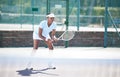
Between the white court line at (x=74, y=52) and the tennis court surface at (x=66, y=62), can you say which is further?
the white court line at (x=74, y=52)

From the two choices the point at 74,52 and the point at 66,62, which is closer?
the point at 66,62

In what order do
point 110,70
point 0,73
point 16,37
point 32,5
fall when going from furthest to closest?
point 32,5 → point 16,37 → point 110,70 → point 0,73

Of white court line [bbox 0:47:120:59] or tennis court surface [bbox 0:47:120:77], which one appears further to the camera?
white court line [bbox 0:47:120:59]

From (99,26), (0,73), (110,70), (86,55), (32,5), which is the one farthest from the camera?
(99,26)

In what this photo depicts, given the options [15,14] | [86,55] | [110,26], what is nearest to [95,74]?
[86,55]

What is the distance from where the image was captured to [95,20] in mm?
19719

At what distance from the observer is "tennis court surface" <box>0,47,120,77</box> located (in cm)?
920

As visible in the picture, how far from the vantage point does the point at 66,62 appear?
36.3ft

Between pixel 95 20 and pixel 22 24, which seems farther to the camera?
pixel 95 20

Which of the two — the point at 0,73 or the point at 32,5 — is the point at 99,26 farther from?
the point at 0,73

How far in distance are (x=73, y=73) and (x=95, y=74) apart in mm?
550

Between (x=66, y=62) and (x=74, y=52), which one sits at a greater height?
(x=66, y=62)

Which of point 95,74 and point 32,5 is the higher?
point 32,5

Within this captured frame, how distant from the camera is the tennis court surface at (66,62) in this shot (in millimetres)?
9195
